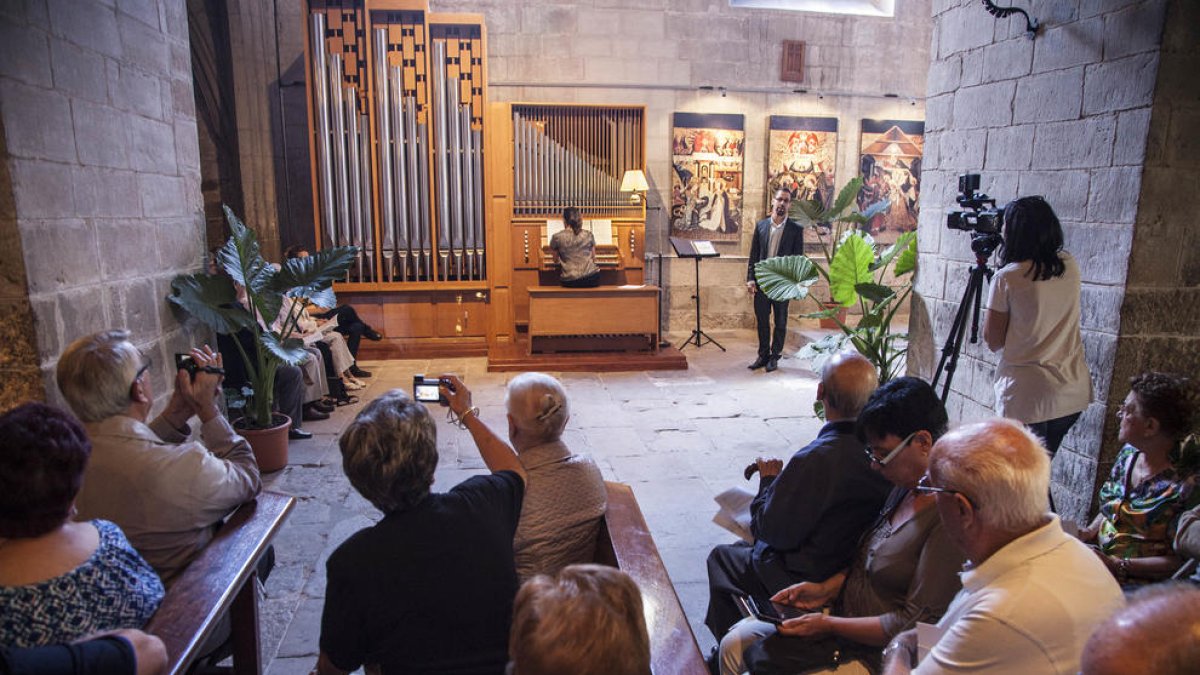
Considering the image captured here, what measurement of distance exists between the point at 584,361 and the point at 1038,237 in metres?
4.39

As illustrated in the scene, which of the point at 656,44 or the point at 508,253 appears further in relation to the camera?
the point at 656,44

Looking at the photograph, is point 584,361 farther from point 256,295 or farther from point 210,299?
point 210,299

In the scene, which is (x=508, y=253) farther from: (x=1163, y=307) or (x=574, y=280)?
(x=1163, y=307)

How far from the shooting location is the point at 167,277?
11.6ft

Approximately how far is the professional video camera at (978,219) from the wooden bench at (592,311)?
149 inches

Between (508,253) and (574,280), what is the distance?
78cm

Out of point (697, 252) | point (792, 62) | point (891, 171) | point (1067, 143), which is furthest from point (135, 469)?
point (891, 171)

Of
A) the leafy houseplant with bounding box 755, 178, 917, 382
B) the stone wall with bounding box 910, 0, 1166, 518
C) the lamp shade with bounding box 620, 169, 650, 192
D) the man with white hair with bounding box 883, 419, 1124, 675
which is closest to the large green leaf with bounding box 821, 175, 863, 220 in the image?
the leafy houseplant with bounding box 755, 178, 917, 382

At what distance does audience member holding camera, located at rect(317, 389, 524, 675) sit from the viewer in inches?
56.6

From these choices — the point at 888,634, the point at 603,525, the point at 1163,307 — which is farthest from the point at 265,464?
the point at 1163,307

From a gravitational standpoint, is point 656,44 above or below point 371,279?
above

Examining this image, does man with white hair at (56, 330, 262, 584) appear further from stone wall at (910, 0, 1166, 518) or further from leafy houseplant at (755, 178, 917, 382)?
leafy houseplant at (755, 178, 917, 382)

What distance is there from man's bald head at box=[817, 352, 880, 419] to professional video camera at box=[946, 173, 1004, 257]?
152 cm

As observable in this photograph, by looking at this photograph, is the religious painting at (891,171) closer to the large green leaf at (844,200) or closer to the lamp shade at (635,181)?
the lamp shade at (635,181)
